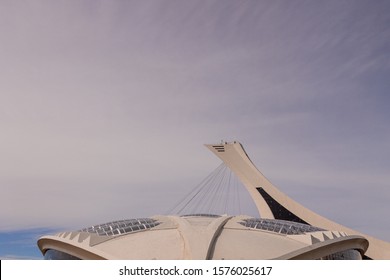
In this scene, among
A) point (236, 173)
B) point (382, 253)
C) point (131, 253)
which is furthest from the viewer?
point (236, 173)

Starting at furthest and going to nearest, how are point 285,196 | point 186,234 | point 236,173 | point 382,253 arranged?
point 236,173 → point 285,196 → point 382,253 → point 186,234

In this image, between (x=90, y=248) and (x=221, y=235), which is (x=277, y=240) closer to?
(x=221, y=235)

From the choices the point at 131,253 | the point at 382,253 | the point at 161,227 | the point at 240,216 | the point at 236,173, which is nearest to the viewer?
the point at 131,253

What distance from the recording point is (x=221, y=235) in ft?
Result: 98.7

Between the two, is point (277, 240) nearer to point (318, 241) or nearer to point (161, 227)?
point (318, 241)

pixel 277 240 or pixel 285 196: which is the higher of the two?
pixel 285 196

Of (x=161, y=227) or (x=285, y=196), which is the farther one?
(x=285, y=196)

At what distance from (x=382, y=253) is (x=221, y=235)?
88.6 feet

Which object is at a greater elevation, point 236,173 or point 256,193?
point 236,173
